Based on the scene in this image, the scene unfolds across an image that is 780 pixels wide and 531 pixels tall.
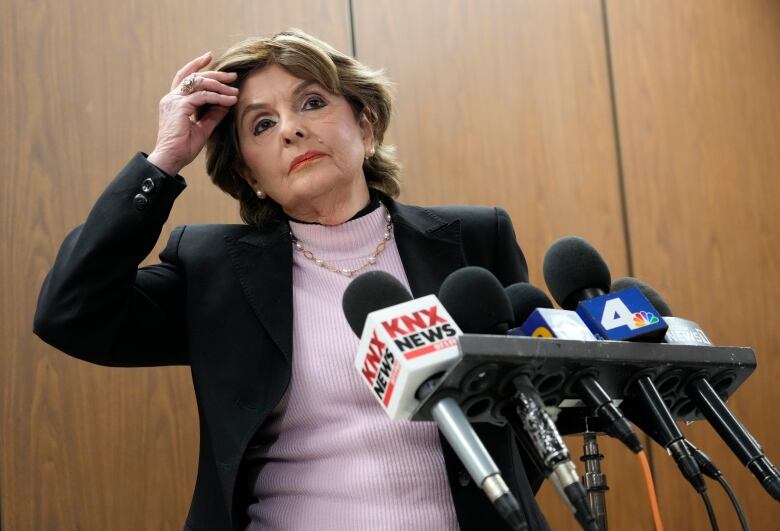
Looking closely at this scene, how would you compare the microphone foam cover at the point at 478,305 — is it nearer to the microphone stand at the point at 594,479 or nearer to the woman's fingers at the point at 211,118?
the microphone stand at the point at 594,479

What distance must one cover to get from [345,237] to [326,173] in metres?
0.15

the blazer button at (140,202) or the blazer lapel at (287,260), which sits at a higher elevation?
the blazer button at (140,202)

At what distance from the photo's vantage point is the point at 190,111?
1892mm

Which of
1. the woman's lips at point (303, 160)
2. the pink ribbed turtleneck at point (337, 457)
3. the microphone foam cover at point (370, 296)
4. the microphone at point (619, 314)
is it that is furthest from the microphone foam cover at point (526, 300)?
the woman's lips at point (303, 160)

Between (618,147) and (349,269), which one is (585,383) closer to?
(349,269)

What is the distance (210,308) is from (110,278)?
0.22 meters

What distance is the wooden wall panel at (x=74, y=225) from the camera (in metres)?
2.36

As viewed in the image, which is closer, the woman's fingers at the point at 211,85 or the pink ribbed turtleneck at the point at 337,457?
the pink ribbed turtleneck at the point at 337,457

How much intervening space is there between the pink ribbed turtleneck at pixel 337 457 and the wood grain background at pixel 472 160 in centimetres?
85

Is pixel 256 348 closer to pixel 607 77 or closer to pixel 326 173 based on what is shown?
pixel 326 173

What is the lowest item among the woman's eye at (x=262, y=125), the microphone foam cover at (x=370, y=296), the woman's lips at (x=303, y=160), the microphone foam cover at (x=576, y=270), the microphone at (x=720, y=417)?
the microphone at (x=720, y=417)

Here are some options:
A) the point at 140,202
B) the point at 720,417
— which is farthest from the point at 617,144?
the point at 720,417

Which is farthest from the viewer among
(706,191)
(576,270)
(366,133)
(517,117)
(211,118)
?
(706,191)

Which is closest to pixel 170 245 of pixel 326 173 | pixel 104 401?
pixel 326 173
